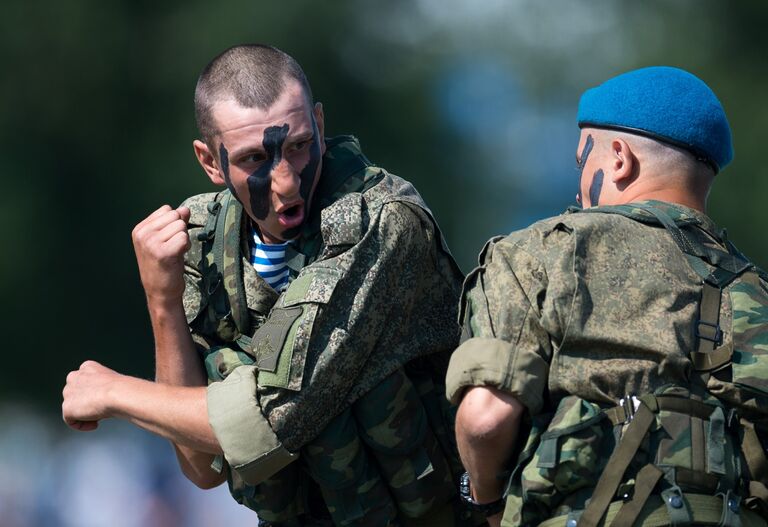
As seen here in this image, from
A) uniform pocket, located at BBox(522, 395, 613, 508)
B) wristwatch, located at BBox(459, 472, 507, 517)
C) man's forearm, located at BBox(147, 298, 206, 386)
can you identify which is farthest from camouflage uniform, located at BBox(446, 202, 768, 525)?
Result: man's forearm, located at BBox(147, 298, 206, 386)

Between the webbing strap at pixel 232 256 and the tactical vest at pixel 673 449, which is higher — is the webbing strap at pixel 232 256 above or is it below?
above

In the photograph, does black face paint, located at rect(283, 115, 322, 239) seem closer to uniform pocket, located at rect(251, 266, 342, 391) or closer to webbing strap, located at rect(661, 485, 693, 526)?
uniform pocket, located at rect(251, 266, 342, 391)

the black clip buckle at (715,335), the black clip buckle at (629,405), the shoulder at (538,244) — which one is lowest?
the black clip buckle at (629,405)

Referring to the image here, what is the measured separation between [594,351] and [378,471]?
88cm

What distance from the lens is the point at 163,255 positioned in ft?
12.7

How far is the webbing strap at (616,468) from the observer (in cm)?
320

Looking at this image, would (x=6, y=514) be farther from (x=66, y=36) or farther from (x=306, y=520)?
(x=306, y=520)

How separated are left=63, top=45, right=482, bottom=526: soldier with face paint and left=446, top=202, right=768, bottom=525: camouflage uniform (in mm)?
450

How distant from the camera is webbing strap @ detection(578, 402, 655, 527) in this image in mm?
3203

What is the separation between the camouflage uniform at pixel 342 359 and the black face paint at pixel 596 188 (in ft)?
1.49

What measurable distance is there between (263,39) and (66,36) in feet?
3.66

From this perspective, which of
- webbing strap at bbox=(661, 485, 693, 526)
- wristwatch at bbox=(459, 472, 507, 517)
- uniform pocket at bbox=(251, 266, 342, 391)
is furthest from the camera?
uniform pocket at bbox=(251, 266, 342, 391)

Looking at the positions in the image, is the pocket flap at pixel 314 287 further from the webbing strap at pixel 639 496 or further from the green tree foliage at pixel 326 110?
the green tree foliage at pixel 326 110

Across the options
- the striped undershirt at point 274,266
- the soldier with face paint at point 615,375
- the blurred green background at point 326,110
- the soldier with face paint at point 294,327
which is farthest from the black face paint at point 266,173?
the blurred green background at point 326,110
